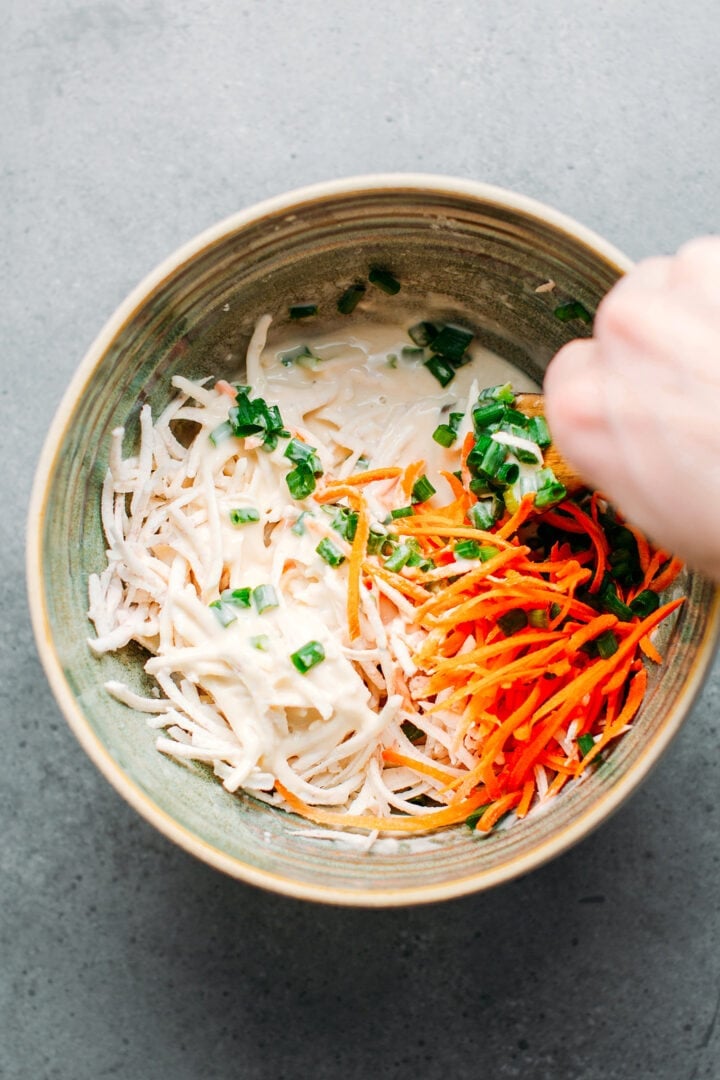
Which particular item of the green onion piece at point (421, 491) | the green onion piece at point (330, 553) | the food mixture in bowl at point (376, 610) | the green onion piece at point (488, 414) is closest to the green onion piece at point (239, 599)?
the food mixture in bowl at point (376, 610)

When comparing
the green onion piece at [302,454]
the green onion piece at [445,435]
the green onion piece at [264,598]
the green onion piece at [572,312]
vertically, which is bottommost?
the green onion piece at [264,598]

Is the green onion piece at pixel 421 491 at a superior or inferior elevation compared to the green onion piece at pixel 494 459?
inferior

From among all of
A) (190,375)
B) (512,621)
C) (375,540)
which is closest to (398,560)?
(375,540)

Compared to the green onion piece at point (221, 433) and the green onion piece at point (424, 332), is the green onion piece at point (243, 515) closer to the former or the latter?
the green onion piece at point (221, 433)

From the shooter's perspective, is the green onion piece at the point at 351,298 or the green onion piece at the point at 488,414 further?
the green onion piece at the point at 351,298

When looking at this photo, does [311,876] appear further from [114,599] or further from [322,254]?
[322,254]

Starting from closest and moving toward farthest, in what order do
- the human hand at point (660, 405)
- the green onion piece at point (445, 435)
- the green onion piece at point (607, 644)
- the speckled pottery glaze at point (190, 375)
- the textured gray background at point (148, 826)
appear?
the human hand at point (660, 405), the speckled pottery glaze at point (190, 375), the green onion piece at point (607, 644), the green onion piece at point (445, 435), the textured gray background at point (148, 826)
